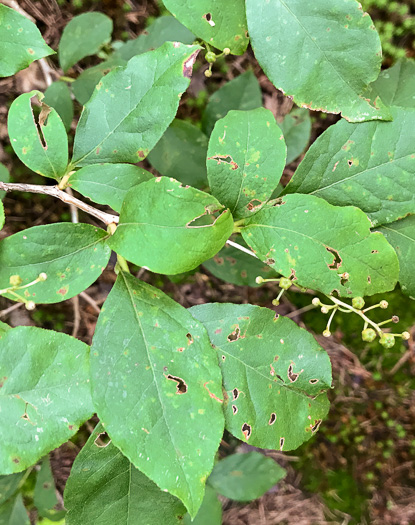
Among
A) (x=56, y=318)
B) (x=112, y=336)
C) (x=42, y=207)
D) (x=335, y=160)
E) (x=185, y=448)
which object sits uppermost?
(x=335, y=160)

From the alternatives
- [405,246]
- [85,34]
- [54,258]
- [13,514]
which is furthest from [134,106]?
[13,514]

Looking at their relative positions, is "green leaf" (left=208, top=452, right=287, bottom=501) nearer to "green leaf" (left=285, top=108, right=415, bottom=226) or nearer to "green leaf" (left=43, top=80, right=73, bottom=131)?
"green leaf" (left=285, top=108, right=415, bottom=226)

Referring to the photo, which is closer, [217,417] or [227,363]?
[217,417]

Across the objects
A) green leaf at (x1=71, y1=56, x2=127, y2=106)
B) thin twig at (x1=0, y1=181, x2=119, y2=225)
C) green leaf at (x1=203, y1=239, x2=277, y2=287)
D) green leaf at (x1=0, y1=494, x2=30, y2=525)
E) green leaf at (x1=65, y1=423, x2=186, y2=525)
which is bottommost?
green leaf at (x1=0, y1=494, x2=30, y2=525)

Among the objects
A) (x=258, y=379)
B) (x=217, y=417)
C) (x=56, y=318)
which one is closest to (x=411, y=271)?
(x=258, y=379)

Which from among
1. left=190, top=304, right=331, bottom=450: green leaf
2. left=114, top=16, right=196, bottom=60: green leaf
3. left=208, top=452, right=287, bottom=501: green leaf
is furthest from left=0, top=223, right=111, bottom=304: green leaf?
left=208, top=452, right=287, bottom=501: green leaf

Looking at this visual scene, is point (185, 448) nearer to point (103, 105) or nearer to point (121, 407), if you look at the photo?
point (121, 407)

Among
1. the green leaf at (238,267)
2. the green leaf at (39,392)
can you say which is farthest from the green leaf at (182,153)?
the green leaf at (39,392)
